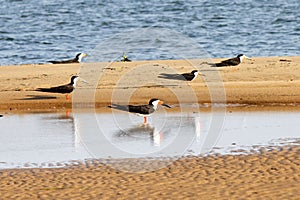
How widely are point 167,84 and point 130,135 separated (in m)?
4.06

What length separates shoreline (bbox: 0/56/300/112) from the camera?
14.9 m

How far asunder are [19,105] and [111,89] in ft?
6.43

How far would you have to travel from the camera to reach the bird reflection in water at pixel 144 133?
1188cm

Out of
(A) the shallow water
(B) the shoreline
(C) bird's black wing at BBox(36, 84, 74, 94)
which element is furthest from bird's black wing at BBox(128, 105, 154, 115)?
(C) bird's black wing at BBox(36, 84, 74, 94)

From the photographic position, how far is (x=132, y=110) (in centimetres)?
1350

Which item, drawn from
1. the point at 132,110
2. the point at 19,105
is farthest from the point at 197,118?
the point at 19,105

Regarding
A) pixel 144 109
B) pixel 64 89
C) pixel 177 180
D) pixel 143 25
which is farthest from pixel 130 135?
pixel 143 25

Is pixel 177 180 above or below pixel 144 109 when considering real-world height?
below

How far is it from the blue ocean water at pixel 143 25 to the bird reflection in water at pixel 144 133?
370 inches

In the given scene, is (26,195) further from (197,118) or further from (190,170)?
(197,118)

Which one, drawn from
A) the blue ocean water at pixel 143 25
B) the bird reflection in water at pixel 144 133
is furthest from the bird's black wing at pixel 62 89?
the blue ocean water at pixel 143 25

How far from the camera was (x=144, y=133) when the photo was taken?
1244cm

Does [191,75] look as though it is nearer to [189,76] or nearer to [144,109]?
[189,76]

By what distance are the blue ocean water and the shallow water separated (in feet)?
29.0
